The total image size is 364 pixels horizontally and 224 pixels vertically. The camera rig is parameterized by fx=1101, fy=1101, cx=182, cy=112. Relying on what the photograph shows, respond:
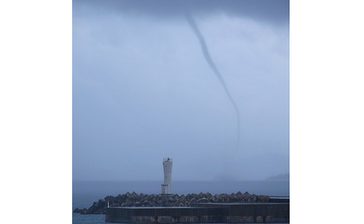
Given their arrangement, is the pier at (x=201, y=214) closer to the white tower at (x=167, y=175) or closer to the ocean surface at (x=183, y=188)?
the ocean surface at (x=183, y=188)

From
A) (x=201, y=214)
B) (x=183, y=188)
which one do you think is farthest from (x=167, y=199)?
(x=201, y=214)

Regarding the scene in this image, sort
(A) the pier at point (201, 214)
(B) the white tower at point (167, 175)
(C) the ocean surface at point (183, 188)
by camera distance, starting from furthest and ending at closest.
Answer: (A) the pier at point (201, 214), (B) the white tower at point (167, 175), (C) the ocean surface at point (183, 188)

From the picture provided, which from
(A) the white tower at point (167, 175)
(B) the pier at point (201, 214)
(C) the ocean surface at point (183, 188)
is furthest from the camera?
(B) the pier at point (201, 214)

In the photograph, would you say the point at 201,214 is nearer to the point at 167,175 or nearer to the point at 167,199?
the point at 167,199

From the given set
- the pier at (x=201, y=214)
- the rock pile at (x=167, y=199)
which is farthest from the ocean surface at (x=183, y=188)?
the pier at (x=201, y=214)
